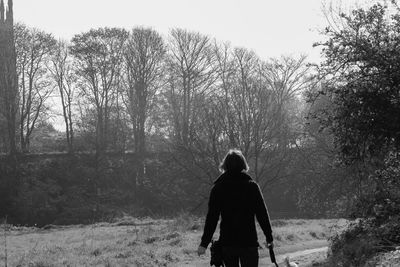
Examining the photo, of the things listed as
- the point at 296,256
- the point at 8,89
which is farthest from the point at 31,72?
the point at 296,256

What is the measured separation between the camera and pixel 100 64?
45969 mm

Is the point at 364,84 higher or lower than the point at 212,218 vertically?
higher

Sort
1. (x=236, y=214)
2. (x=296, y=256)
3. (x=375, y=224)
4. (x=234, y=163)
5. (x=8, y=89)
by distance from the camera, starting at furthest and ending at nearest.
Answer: (x=8, y=89) < (x=296, y=256) < (x=375, y=224) < (x=234, y=163) < (x=236, y=214)

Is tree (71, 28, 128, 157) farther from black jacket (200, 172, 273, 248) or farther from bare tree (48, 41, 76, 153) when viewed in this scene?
black jacket (200, 172, 273, 248)

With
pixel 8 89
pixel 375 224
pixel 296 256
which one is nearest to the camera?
pixel 375 224

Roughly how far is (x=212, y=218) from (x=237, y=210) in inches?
12.0

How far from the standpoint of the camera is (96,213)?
41875mm

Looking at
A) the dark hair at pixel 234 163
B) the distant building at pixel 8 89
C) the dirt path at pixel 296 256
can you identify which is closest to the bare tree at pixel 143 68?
the distant building at pixel 8 89

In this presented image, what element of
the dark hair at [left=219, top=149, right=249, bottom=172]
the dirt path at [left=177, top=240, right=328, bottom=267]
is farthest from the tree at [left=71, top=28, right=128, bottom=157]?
the dark hair at [left=219, top=149, right=249, bottom=172]

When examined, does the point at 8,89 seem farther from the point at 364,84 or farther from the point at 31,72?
the point at 364,84

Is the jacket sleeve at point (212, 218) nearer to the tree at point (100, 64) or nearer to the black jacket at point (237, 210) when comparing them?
the black jacket at point (237, 210)

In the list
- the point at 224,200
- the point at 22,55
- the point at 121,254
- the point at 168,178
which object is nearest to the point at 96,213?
the point at 168,178

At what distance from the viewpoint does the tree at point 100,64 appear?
150ft

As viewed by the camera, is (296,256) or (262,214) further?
(296,256)
